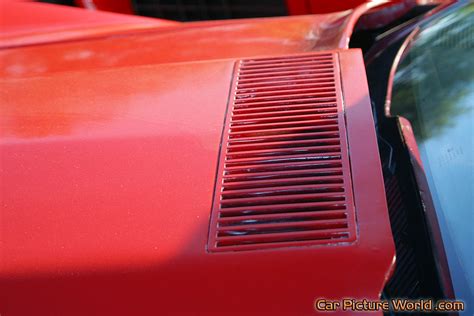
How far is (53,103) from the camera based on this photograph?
158 cm

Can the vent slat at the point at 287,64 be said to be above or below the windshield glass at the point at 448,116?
above

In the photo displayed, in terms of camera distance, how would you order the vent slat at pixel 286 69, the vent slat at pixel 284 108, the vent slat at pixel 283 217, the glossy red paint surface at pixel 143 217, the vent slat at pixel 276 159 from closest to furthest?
the glossy red paint surface at pixel 143 217
the vent slat at pixel 283 217
the vent slat at pixel 276 159
the vent slat at pixel 284 108
the vent slat at pixel 286 69

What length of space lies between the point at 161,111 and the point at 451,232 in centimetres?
68

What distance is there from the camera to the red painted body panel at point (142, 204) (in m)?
1.07

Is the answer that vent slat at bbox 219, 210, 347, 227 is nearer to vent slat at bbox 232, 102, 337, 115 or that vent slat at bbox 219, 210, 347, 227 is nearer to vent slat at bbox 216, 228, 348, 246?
vent slat at bbox 216, 228, 348, 246

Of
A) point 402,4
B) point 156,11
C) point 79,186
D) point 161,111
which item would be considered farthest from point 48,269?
point 156,11

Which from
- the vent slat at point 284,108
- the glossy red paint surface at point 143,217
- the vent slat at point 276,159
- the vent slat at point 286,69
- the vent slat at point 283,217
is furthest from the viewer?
the vent slat at point 286,69

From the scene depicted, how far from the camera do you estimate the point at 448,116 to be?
1.46m

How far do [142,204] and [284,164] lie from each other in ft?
0.97

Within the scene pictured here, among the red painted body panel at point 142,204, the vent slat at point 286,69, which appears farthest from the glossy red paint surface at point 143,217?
the vent slat at point 286,69

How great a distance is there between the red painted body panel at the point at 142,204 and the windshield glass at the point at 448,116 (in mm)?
148

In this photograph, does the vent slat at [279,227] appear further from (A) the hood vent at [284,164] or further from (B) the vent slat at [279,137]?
(B) the vent slat at [279,137]

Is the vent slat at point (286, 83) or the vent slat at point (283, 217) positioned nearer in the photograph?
the vent slat at point (283, 217)

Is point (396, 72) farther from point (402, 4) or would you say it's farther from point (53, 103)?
point (53, 103)
